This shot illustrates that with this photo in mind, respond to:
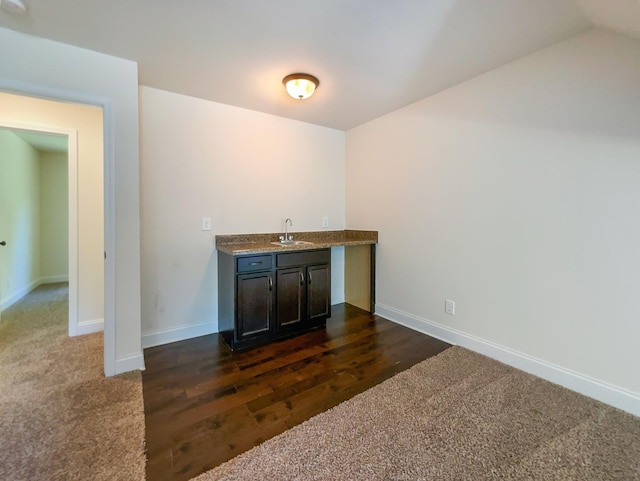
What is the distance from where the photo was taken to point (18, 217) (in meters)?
3.82

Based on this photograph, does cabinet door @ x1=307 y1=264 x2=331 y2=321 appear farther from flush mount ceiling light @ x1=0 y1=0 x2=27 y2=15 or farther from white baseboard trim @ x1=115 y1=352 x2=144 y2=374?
flush mount ceiling light @ x1=0 y1=0 x2=27 y2=15

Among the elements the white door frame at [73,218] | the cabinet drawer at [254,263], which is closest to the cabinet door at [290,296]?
the cabinet drawer at [254,263]

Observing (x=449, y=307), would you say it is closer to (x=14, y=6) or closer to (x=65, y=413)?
(x=65, y=413)

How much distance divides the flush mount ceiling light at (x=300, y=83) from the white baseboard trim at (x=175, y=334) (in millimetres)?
2354

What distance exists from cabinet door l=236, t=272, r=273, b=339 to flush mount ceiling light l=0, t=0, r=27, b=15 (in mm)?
2067

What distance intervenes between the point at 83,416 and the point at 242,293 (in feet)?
4.04

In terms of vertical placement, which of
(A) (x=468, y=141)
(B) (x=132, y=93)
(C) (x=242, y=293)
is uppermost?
(B) (x=132, y=93)

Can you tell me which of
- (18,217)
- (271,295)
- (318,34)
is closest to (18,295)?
(18,217)

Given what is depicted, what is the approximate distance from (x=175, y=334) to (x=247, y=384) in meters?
1.12

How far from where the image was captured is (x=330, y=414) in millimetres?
1628

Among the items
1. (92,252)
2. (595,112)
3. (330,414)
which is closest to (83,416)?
(330,414)

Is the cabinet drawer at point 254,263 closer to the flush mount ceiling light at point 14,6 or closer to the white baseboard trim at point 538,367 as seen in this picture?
the white baseboard trim at point 538,367

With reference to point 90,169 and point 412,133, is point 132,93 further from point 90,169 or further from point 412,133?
point 412,133

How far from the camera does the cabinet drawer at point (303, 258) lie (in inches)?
105
